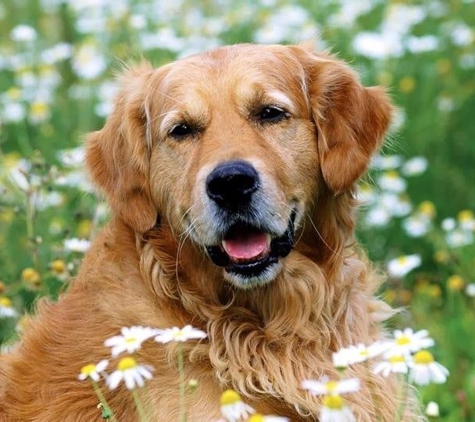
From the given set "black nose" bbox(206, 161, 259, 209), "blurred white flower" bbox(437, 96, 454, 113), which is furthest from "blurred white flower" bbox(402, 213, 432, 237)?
"black nose" bbox(206, 161, 259, 209)

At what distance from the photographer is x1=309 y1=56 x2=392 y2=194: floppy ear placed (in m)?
4.26

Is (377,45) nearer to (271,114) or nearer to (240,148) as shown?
(271,114)

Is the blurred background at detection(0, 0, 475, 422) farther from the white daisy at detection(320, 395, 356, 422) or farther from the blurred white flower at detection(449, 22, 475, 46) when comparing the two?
the white daisy at detection(320, 395, 356, 422)

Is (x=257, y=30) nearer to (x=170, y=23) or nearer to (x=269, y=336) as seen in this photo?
(x=170, y=23)

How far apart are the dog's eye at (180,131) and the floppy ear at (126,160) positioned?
0.20 m

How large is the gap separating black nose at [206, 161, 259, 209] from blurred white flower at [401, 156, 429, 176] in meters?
3.47

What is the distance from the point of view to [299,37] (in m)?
8.24

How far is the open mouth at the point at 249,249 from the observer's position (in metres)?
4.09

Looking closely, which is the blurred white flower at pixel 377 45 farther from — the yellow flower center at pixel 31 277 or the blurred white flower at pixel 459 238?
the yellow flower center at pixel 31 277

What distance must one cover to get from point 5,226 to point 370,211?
2.27 m

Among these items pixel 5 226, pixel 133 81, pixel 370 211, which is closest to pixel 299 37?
pixel 370 211

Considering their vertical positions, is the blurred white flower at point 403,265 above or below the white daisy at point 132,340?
below

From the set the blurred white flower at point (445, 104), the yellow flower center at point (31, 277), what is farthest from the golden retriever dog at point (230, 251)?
the blurred white flower at point (445, 104)

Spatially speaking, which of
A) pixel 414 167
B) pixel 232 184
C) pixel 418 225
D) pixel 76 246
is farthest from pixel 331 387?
pixel 414 167
